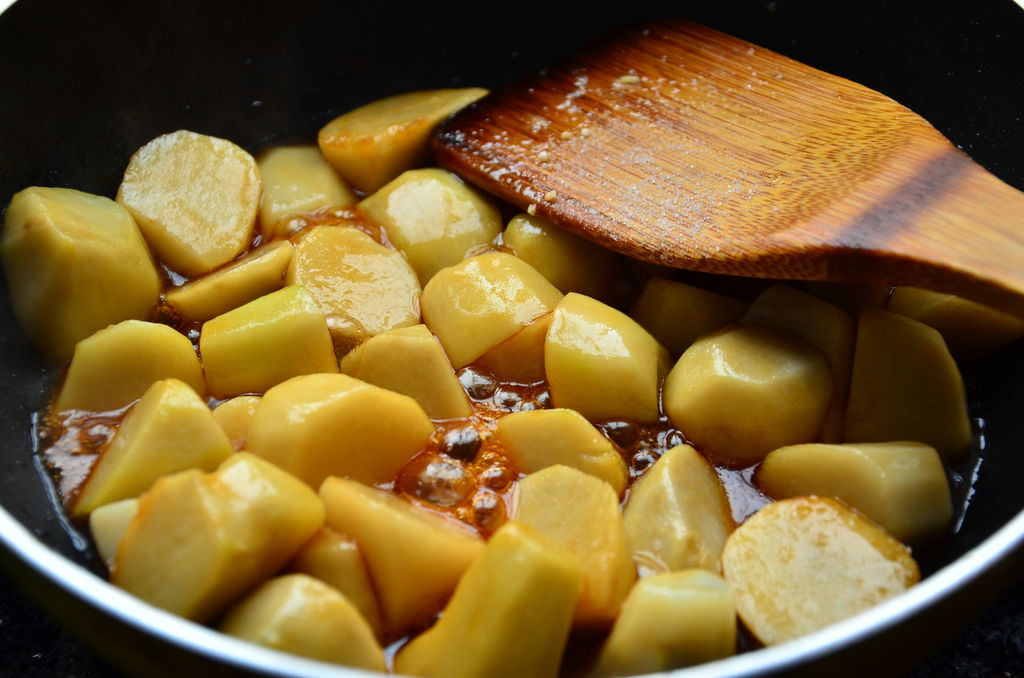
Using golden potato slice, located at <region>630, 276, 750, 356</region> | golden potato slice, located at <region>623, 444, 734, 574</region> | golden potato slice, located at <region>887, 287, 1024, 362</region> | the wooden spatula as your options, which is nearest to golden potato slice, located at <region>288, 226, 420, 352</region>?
the wooden spatula

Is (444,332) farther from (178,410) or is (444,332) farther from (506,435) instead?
(178,410)

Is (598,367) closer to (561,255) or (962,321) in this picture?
(561,255)

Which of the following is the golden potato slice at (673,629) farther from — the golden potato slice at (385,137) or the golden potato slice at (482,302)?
the golden potato slice at (385,137)

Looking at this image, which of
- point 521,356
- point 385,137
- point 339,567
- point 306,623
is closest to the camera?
point 306,623

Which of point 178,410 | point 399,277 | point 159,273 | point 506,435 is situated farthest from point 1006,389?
point 159,273

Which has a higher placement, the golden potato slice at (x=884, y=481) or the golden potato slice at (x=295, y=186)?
the golden potato slice at (x=295, y=186)

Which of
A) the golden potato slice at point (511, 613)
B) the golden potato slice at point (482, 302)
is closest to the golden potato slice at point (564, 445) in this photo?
the golden potato slice at point (482, 302)

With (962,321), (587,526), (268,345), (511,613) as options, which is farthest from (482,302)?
(962,321)
